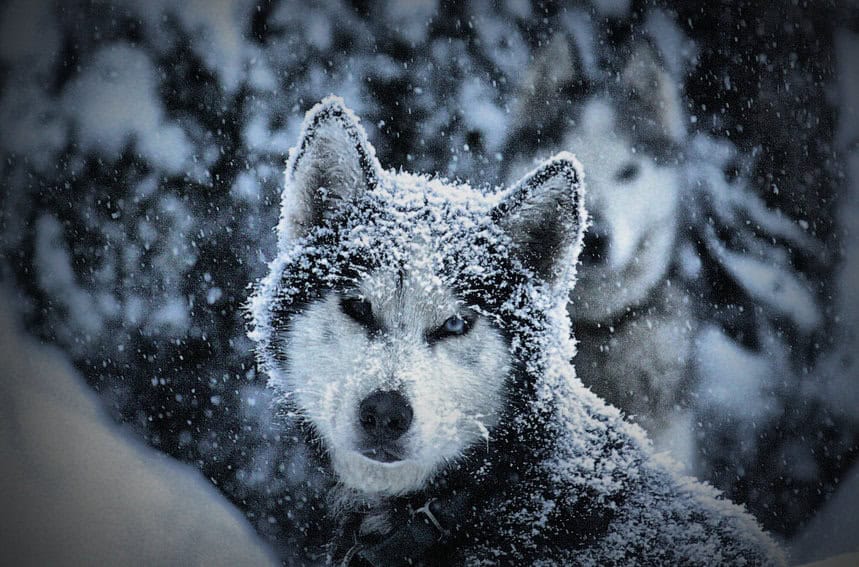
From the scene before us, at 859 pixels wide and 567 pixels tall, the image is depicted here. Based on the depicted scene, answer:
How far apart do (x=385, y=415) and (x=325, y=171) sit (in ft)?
1.66

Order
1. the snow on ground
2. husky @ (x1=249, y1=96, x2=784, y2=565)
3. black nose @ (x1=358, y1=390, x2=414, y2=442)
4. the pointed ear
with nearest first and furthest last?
1. black nose @ (x1=358, y1=390, x2=414, y2=442)
2. husky @ (x1=249, y1=96, x2=784, y2=565)
3. the snow on ground
4. the pointed ear

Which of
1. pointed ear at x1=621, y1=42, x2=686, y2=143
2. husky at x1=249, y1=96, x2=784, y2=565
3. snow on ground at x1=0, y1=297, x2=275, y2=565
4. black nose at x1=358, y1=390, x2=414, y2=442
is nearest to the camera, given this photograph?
black nose at x1=358, y1=390, x2=414, y2=442

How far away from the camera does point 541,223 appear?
1.29 metres

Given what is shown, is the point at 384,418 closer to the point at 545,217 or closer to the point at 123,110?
the point at 545,217

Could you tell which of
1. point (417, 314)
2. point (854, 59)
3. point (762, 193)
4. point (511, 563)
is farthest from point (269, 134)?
point (854, 59)

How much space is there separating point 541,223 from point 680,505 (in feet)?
2.17

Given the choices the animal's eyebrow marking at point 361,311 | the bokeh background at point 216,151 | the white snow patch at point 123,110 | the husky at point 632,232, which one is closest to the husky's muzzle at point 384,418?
the animal's eyebrow marking at point 361,311

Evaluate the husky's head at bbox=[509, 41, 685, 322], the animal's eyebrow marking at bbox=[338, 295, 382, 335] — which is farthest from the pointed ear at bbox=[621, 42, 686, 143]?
the animal's eyebrow marking at bbox=[338, 295, 382, 335]

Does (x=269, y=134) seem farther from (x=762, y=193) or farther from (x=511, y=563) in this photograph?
(x=762, y=193)

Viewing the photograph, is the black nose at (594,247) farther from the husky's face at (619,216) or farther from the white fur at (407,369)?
the white fur at (407,369)

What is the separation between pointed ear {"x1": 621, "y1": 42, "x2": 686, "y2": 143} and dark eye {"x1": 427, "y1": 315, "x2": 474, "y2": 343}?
644 millimetres

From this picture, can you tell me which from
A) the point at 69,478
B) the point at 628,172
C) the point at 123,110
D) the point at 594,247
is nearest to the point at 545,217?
the point at 594,247

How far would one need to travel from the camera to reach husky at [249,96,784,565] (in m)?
1.21

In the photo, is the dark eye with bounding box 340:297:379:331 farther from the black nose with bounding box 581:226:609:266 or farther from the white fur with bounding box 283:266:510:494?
the black nose with bounding box 581:226:609:266
